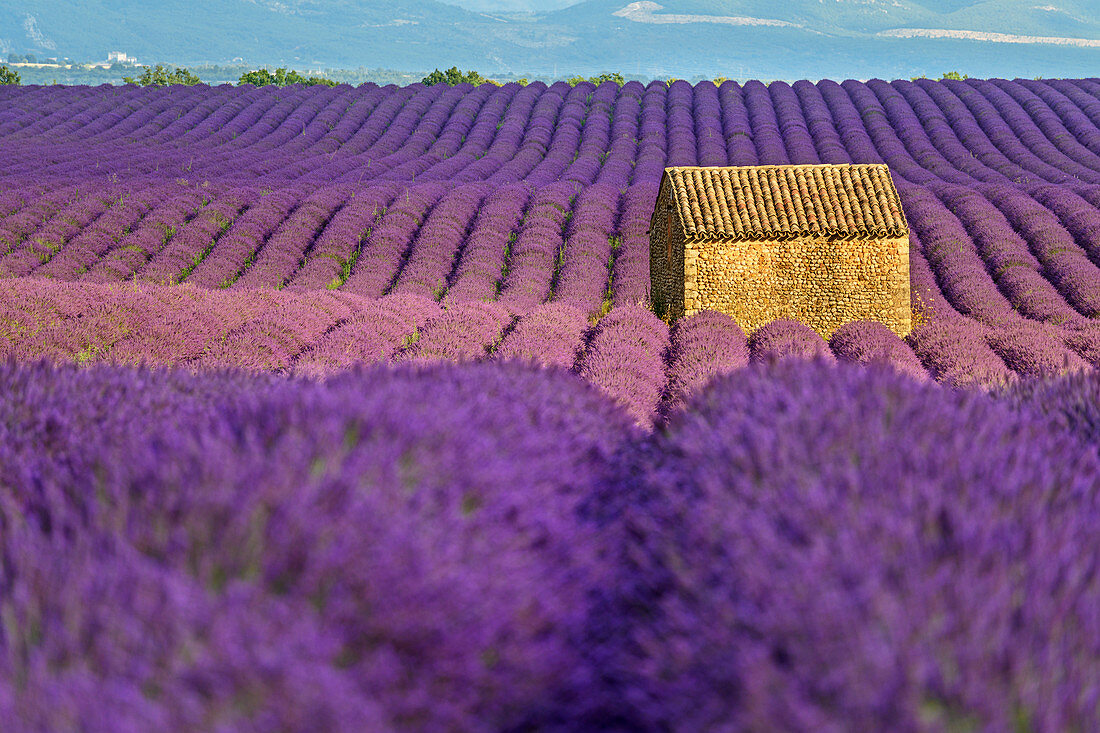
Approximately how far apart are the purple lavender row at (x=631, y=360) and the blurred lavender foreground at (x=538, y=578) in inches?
174

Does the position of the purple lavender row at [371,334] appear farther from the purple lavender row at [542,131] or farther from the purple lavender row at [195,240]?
the purple lavender row at [542,131]

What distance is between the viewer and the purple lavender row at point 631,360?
8.18 m

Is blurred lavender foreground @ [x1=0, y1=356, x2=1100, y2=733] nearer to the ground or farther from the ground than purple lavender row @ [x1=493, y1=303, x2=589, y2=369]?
farther from the ground

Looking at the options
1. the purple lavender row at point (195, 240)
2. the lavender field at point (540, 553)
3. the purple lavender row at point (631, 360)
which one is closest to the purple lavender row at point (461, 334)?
the purple lavender row at point (631, 360)

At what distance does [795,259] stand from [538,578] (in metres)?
15.4

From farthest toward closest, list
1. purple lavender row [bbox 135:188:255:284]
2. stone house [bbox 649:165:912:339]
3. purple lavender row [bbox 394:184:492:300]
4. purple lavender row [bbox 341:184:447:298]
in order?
purple lavender row [bbox 135:188:255:284]
purple lavender row [bbox 394:184:492:300]
purple lavender row [bbox 341:184:447:298]
stone house [bbox 649:165:912:339]

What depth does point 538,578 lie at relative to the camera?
1761 millimetres

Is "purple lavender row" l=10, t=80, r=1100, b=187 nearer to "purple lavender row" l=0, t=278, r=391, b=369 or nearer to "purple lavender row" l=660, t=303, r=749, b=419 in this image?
"purple lavender row" l=660, t=303, r=749, b=419

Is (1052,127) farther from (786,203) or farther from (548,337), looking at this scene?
(548,337)

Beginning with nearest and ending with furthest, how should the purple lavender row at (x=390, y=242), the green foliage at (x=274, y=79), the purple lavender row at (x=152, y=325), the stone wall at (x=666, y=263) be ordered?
1. the purple lavender row at (x=152, y=325)
2. the stone wall at (x=666, y=263)
3. the purple lavender row at (x=390, y=242)
4. the green foliage at (x=274, y=79)

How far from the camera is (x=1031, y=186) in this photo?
26984 millimetres

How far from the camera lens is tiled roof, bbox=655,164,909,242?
15.9m


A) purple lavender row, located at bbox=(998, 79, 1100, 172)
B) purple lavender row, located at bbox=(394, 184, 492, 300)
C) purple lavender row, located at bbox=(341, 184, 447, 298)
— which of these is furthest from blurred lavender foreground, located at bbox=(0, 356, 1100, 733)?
purple lavender row, located at bbox=(998, 79, 1100, 172)

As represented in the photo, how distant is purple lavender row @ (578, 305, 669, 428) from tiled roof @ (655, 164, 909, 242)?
11.9ft
